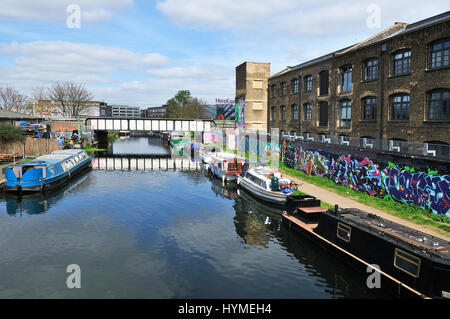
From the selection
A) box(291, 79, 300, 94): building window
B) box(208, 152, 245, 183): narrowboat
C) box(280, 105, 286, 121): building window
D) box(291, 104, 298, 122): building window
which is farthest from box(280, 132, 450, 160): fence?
box(280, 105, 286, 121): building window

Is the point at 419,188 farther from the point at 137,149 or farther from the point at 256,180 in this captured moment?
the point at 137,149

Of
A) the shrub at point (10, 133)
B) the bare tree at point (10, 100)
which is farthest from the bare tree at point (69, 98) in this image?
the shrub at point (10, 133)

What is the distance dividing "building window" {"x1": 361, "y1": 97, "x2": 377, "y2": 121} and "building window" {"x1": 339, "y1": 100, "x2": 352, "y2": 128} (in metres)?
2.36

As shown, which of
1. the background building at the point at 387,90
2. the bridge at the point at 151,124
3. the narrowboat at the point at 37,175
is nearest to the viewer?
the background building at the point at 387,90

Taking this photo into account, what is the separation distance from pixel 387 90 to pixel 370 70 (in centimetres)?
389

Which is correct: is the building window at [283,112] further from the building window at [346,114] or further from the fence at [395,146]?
the fence at [395,146]

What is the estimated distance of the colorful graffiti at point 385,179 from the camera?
21.7 m

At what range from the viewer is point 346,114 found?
125 feet

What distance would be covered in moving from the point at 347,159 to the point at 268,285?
780 inches

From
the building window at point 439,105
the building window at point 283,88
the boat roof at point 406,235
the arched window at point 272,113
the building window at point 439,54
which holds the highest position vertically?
the building window at point 283,88

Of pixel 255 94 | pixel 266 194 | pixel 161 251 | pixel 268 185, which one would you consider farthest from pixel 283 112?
pixel 161 251

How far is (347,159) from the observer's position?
31766mm

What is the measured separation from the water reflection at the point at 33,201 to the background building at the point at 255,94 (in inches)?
1459
